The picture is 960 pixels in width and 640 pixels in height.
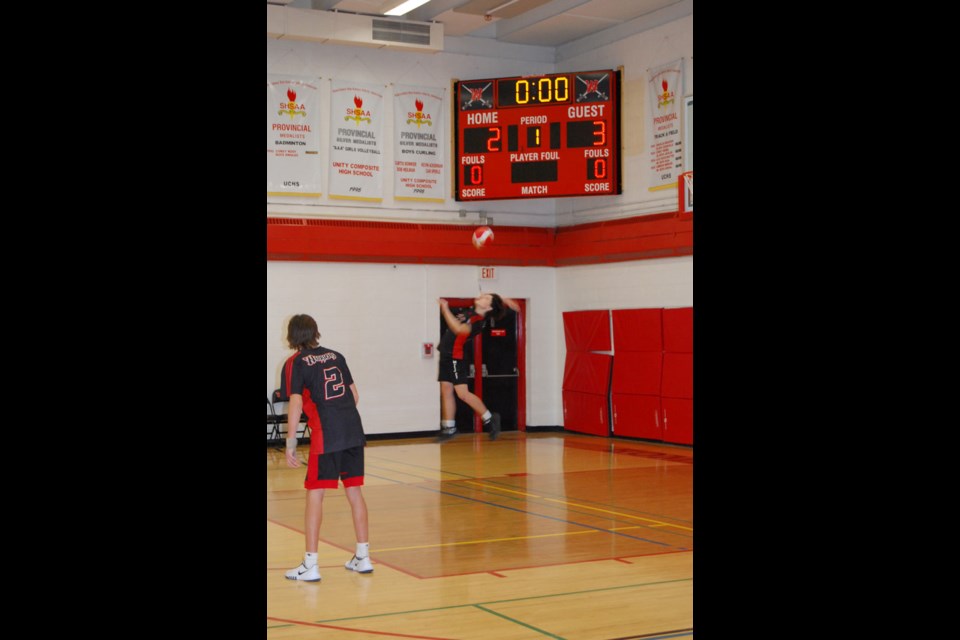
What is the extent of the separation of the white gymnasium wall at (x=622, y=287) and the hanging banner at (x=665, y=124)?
1.47 m

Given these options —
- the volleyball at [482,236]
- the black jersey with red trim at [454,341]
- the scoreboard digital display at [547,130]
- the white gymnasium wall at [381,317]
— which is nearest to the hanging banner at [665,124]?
the scoreboard digital display at [547,130]

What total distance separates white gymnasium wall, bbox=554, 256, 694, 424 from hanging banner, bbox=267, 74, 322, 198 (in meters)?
5.54

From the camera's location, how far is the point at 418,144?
67.3 feet

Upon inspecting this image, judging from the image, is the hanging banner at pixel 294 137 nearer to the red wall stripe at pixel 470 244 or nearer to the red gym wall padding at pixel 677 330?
the red wall stripe at pixel 470 244

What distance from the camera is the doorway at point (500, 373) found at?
21.3m

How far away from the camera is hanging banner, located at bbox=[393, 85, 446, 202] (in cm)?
2028

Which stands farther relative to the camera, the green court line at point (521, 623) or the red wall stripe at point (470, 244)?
the red wall stripe at point (470, 244)

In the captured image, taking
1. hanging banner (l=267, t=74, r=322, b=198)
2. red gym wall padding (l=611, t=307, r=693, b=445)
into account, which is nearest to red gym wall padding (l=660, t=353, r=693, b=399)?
red gym wall padding (l=611, t=307, r=693, b=445)

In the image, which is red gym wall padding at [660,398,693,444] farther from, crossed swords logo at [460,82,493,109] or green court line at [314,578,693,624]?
green court line at [314,578,693,624]
